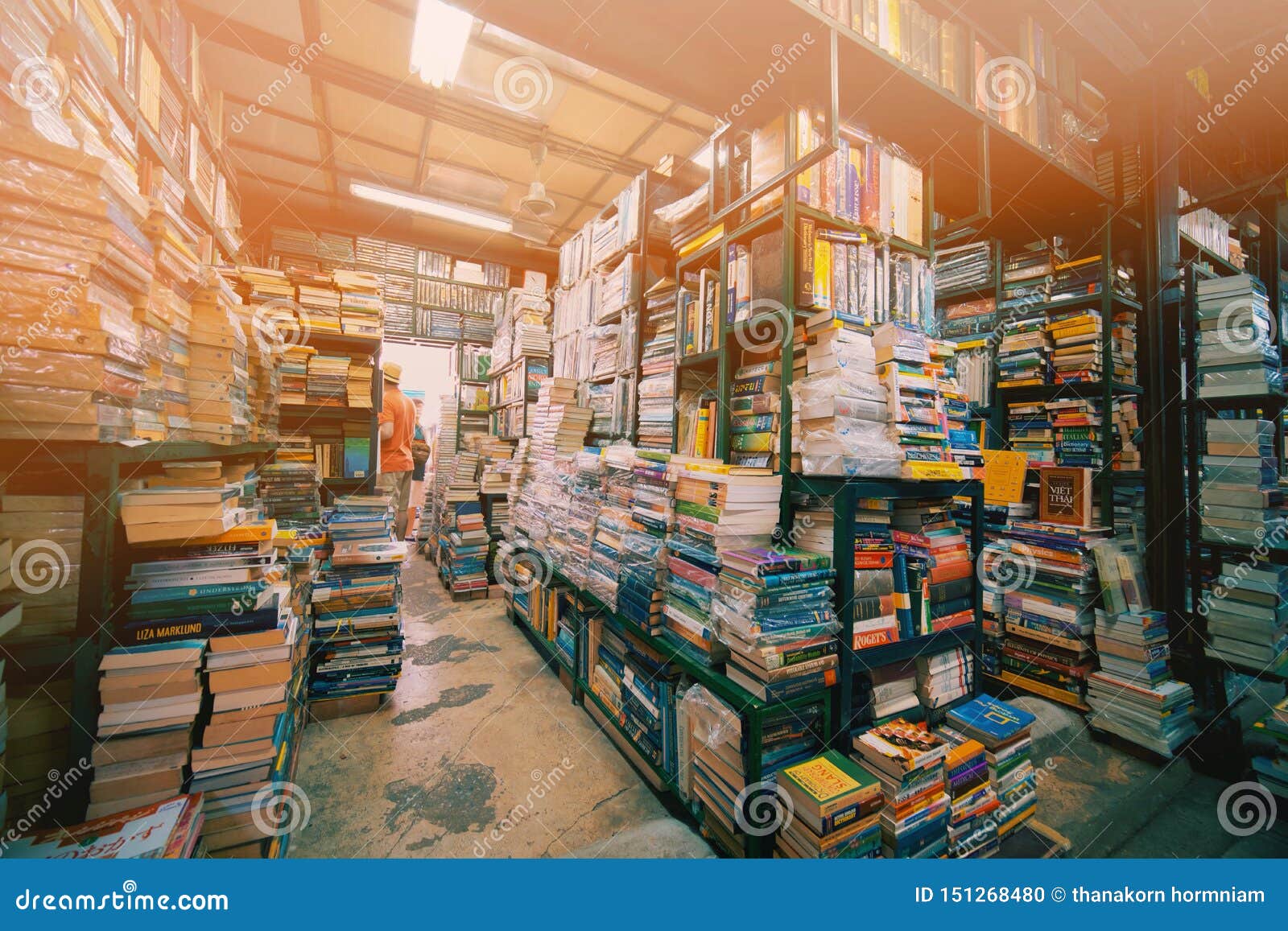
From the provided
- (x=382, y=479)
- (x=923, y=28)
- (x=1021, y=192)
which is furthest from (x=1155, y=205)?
(x=382, y=479)

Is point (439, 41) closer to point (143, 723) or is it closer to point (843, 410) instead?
point (843, 410)

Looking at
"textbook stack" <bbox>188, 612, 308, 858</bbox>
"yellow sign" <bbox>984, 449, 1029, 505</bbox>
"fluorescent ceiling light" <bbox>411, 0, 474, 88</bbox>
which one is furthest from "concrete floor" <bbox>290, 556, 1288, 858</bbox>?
"fluorescent ceiling light" <bbox>411, 0, 474, 88</bbox>

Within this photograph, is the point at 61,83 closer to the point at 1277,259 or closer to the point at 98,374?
the point at 98,374

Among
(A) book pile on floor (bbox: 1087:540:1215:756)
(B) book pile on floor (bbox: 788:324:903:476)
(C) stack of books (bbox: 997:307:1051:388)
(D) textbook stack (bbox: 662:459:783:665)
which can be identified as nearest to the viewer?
(B) book pile on floor (bbox: 788:324:903:476)

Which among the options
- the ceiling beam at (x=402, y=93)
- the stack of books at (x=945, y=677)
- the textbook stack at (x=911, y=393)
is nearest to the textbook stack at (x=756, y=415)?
the textbook stack at (x=911, y=393)

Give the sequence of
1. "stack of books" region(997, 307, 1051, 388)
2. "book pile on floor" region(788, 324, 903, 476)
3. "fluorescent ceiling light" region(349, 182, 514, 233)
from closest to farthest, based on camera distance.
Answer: "book pile on floor" region(788, 324, 903, 476) < "stack of books" region(997, 307, 1051, 388) < "fluorescent ceiling light" region(349, 182, 514, 233)
